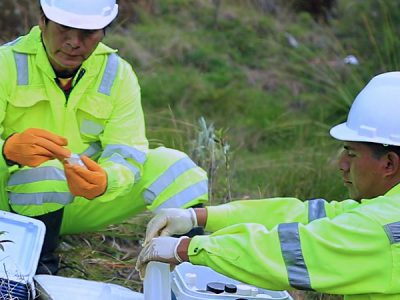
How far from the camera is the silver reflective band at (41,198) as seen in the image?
324 cm

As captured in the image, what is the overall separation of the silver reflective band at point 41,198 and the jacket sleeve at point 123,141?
5.1 inches

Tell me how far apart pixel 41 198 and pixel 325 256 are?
121 centimetres

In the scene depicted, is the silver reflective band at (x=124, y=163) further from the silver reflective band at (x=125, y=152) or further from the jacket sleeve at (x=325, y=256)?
the jacket sleeve at (x=325, y=256)

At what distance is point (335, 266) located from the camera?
7.68 feet

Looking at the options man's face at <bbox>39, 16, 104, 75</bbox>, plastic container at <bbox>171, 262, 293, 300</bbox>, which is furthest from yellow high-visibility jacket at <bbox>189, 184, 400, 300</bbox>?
man's face at <bbox>39, 16, 104, 75</bbox>

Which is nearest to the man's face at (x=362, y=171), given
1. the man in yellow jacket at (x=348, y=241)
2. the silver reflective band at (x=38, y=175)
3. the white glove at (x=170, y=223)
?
the man in yellow jacket at (x=348, y=241)

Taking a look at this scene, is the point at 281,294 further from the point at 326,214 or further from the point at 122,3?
the point at 122,3

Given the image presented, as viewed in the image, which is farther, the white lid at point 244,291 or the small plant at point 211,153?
the small plant at point 211,153

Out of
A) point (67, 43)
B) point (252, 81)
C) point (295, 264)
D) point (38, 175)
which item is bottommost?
point (252, 81)

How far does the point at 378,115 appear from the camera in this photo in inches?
101

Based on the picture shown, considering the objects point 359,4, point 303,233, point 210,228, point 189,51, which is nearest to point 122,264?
point 210,228

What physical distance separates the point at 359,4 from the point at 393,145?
4293 millimetres

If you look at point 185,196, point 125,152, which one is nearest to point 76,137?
point 125,152

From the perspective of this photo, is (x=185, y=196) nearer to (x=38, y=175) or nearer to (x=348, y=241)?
(x=38, y=175)
